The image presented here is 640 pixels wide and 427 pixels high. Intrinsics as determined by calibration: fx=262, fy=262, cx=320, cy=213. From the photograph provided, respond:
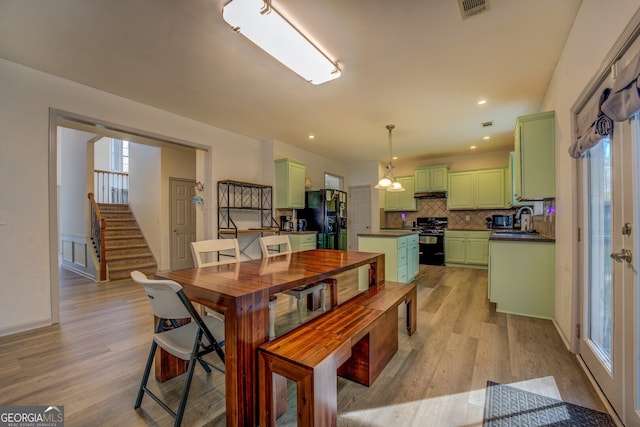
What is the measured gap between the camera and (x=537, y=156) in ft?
9.17

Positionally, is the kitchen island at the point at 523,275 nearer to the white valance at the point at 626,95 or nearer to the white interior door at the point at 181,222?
the white valance at the point at 626,95

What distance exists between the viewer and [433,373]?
1.91 meters

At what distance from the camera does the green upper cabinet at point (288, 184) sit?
16.8ft

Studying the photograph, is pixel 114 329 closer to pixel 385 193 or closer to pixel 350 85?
pixel 350 85

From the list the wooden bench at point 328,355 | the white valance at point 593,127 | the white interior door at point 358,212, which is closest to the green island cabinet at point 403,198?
the white interior door at point 358,212

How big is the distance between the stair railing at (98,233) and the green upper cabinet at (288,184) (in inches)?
131

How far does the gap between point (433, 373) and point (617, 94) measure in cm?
193

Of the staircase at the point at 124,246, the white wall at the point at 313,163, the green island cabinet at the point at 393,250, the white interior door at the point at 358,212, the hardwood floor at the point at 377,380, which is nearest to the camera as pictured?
the hardwood floor at the point at 377,380

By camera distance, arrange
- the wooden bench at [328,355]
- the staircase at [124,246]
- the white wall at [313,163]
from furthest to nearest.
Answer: the white wall at [313,163] < the staircase at [124,246] < the wooden bench at [328,355]

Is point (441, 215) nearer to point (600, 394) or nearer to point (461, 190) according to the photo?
point (461, 190)

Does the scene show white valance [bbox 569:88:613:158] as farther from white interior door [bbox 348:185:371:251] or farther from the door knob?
white interior door [bbox 348:185:371:251]

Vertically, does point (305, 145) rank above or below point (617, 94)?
above

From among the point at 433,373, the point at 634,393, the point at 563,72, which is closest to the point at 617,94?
the point at 634,393

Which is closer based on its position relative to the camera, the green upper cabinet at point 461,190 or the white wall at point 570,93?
the white wall at point 570,93
